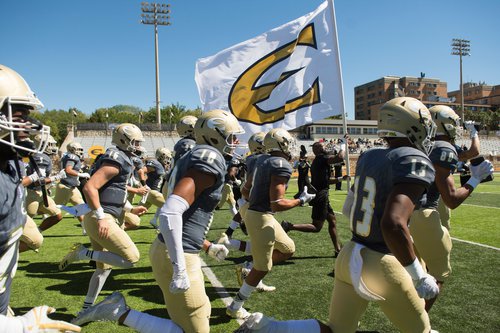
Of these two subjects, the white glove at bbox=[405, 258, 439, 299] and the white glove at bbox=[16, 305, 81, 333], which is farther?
the white glove at bbox=[405, 258, 439, 299]

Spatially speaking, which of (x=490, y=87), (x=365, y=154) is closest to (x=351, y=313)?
(x=365, y=154)

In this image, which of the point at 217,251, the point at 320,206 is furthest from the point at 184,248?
the point at 320,206

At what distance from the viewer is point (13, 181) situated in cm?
203

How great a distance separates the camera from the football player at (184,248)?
2527 mm

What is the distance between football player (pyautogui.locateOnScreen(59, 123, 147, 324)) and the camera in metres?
4.28

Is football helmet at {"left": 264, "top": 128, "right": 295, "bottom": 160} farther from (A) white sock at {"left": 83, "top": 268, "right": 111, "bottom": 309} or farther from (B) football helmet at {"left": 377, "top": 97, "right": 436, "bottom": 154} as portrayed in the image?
(A) white sock at {"left": 83, "top": 268, "right": 111, "bottom": 309}

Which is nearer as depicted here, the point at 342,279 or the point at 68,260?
the point at 342,279

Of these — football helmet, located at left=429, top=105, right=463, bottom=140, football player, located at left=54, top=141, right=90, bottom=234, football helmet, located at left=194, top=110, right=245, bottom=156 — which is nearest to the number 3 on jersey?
football helmet, located at left=194, top=110, right=245, bottom=156

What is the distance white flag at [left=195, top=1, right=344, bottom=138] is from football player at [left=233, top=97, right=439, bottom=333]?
14.8 ft

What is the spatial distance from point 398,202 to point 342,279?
0.72 meters

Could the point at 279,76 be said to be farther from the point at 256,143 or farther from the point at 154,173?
the point at 154,173

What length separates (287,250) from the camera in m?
5.03

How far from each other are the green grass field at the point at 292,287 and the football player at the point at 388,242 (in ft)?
5.14

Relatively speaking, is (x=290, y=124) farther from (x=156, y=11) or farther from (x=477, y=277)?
(x=156, y=11)
